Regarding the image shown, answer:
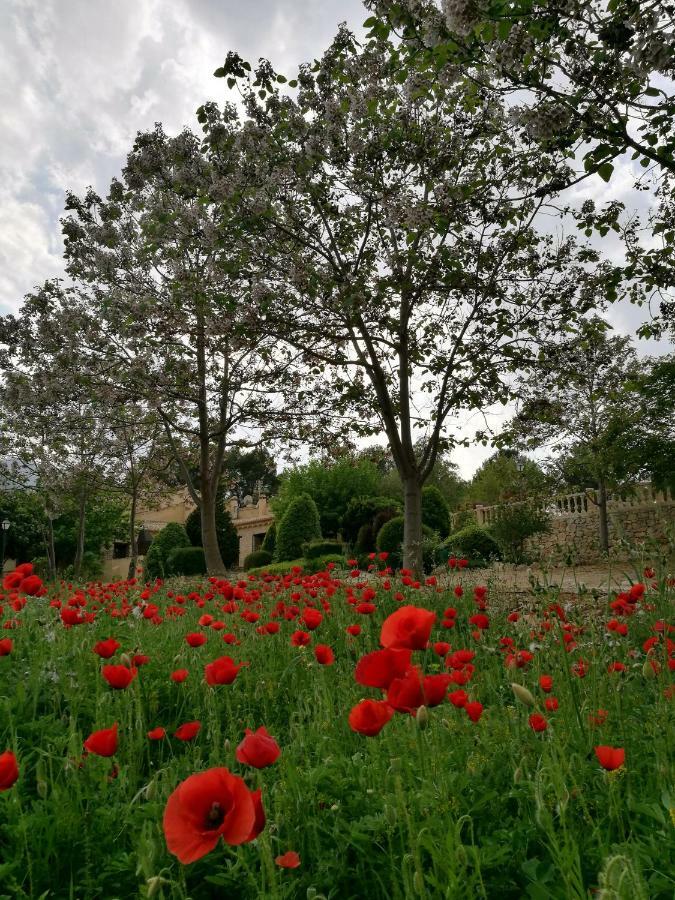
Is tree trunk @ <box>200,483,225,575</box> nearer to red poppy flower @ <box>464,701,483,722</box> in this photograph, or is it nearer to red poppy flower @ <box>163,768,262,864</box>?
red poppy flower @ <box>464,701,483,722</box>

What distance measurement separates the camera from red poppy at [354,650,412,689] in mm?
1400

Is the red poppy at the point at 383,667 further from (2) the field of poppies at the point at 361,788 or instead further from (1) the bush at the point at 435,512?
(1) the bush at the point at 435,512

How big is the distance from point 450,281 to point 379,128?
9.08 ft

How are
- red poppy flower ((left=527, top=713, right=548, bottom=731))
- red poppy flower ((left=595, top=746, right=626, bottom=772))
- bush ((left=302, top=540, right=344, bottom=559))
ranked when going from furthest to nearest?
1. bush ((left=302, top=540, right=344, bottom=559))
2. red poppy flower ((left=527, top=713, right=548, bottom=731))
3. red poppy flower ((left=595, top=746, right=626, bottom=772))

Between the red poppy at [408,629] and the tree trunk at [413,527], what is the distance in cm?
689

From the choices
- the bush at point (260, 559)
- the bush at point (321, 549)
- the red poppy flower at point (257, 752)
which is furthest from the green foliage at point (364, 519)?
the red poppy flower at point (257, 752)

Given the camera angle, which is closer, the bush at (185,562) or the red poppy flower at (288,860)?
the red poppy flower at (288,860)

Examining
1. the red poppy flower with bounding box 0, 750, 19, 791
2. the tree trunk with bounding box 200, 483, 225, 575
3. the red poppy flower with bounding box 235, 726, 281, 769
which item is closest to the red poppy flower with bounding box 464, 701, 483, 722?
the red poppy flower with bounding box 235, 726, 281, 769

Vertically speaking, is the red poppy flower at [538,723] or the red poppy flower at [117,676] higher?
the red poppy flower at [117,676]

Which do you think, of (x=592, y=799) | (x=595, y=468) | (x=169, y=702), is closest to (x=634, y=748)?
(x=592, y=799)

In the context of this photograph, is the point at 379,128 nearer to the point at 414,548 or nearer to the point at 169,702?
the point at 414,548

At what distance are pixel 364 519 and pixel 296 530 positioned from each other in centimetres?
253

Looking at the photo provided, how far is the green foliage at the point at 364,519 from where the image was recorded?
66.3 ft

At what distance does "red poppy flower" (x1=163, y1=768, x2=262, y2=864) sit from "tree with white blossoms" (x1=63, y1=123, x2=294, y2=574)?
6.96m
